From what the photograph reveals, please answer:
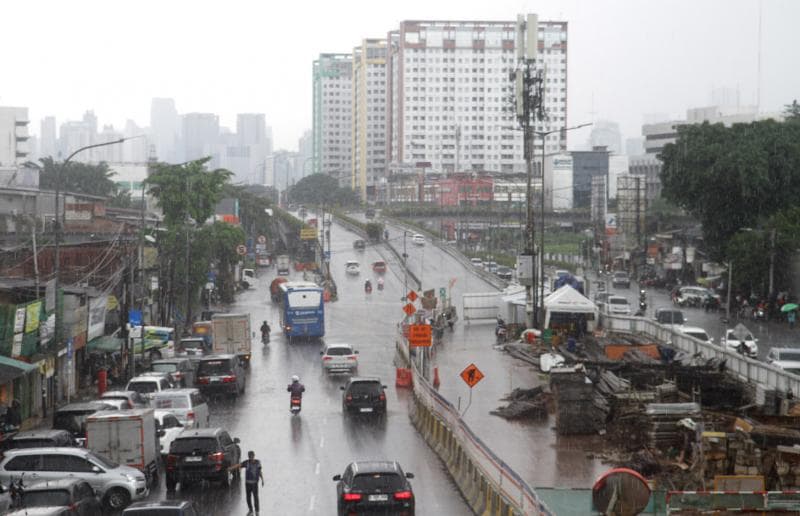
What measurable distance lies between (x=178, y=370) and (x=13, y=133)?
14903cm

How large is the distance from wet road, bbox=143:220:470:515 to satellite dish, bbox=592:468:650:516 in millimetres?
5640

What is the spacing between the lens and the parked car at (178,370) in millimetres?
39406

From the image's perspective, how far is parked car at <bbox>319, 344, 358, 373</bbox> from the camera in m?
44.8

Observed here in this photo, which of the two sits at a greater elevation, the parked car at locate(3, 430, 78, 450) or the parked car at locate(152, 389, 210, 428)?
the parked car at locate(3, 430, 78, 450)

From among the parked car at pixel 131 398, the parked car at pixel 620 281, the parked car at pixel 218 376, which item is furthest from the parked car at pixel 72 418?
the parked car at pixel 620 281

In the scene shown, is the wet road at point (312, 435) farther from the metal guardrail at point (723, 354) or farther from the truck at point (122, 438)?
the metal guardrail at point (723, 354)

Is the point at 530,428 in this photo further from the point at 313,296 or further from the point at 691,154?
the point at 691,154

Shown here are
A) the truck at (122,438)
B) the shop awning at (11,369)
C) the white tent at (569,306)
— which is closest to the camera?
the truck at (122,438)

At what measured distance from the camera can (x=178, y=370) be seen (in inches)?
1572

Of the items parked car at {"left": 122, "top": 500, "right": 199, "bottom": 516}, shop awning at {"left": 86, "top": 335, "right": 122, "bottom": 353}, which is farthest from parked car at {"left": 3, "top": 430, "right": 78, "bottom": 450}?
shop awning at {"left": 86, "top": 335, "right": 122, "bottom": 353}

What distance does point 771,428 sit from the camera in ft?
84.2

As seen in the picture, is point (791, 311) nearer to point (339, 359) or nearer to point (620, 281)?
point (339, 359)

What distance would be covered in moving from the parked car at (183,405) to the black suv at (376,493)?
10777 millimetres

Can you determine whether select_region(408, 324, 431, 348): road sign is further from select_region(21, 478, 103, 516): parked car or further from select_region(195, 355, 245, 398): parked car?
select_region(21, 478, 103, 516): parked car
